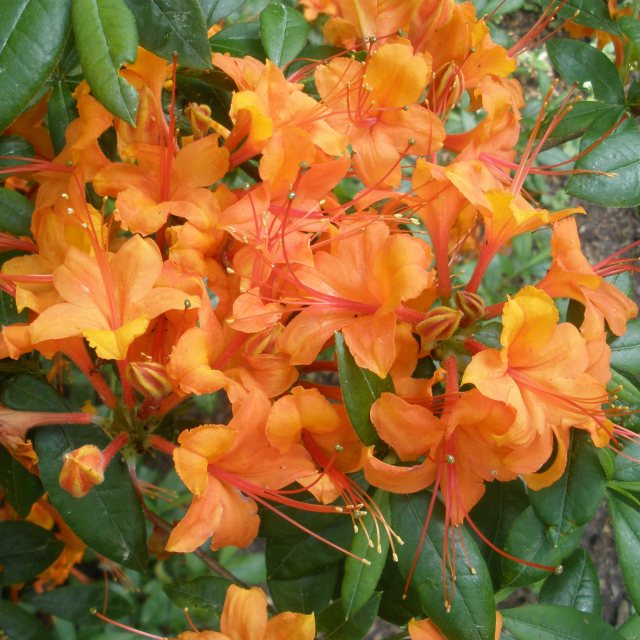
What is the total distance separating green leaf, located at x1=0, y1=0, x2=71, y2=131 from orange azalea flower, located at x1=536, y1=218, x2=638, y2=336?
0.86m

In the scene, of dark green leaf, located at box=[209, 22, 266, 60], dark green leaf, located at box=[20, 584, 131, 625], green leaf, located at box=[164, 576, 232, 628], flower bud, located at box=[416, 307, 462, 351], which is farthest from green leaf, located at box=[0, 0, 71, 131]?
dark green leaf, located at box=[20, 584, 131, 625]

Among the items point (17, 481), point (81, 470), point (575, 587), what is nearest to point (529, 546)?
point (575, 587)

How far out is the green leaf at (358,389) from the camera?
1139 mm

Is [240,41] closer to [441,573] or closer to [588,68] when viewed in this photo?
[588,68]

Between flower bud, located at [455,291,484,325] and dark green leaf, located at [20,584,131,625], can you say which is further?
dark green leaf, located at [20,584,131,625]

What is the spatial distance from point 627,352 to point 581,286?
286 mm

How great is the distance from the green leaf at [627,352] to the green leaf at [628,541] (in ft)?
0.84

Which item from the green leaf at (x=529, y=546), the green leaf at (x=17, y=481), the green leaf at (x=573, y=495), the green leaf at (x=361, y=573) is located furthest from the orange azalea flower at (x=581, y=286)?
the green leaf at (x=17, y=481)

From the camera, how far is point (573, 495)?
1316 millimetres

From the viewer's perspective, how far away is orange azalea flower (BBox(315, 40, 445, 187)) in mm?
1327

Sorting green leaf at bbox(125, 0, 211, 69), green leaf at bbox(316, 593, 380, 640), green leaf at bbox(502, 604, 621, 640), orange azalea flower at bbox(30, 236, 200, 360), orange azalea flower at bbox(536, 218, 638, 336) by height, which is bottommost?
green leaf at bbox(502, 604, 621, 640)

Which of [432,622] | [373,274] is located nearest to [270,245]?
[373,274]

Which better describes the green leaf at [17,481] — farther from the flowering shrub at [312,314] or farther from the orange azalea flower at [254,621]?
the orange azalea flower at [254,621]

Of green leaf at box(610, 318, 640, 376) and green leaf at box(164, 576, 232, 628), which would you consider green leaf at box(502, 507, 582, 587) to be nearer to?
green leaf at box(610, 318, 640, 376)
